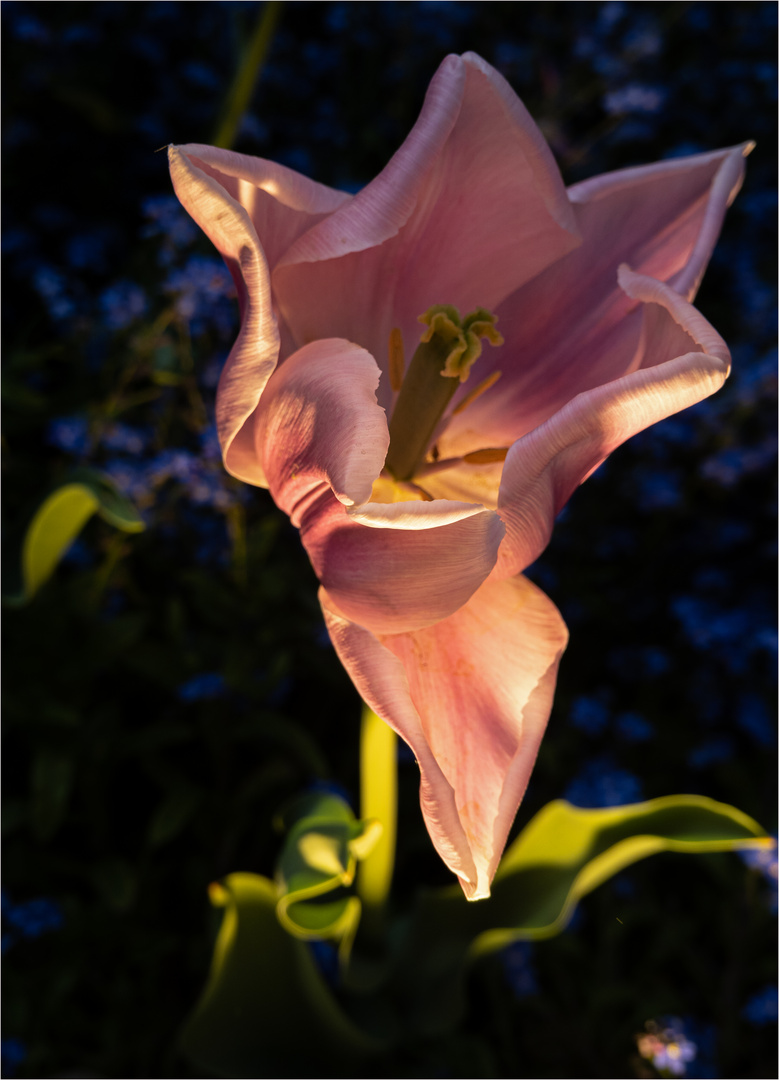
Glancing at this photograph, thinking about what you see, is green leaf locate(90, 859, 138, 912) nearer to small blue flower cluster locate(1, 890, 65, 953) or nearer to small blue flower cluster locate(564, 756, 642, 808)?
small blue flower cluster locate(1, 890, 65, 953)

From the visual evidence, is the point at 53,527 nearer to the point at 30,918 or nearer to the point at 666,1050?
the point at 30,918

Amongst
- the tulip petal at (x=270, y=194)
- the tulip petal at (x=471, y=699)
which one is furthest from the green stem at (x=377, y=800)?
the tulip petal at (x=270, y=194)

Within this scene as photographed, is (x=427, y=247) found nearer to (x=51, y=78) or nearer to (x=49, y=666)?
(x=49, y=666)

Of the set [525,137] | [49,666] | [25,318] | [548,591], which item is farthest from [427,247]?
[25,318]

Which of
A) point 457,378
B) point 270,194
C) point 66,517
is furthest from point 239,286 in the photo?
point 66,517

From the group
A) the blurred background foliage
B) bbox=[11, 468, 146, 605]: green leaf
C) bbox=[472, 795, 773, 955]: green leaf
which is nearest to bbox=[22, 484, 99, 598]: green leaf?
bbox=[11, 468, 146, 605]: green leaf

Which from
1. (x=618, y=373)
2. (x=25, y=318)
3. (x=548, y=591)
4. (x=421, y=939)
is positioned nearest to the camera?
(x=618, y=373)
